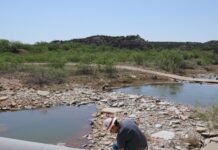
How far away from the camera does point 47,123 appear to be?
13469 mm

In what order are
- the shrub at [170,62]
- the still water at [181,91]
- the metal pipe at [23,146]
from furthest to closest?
the shrub at [170,62] → the still water at [181,91] → the metal pipe at [23,146]

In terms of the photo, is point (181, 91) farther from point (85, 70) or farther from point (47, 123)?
point (47, 123)

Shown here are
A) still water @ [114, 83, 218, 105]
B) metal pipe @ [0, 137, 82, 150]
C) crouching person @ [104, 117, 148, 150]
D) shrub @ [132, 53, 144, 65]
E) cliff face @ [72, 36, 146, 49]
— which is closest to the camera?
metal pipe @ [0, 137, 82, 150]

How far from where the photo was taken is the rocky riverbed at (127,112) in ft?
31.4

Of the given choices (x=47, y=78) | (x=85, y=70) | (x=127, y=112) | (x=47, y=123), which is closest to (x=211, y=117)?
(x=127, y=112)

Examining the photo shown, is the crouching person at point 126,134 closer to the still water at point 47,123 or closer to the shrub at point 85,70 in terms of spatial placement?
the still water at point 47,123

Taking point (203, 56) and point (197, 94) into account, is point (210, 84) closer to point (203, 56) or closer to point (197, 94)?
point (197, 94)

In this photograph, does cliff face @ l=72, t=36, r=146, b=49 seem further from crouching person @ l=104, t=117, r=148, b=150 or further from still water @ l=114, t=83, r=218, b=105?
crouching person @ l=104, t=117, r=148, b=150

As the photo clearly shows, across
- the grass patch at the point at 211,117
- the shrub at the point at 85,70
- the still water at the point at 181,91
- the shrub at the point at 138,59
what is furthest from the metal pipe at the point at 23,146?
Answer: the shrub at the point at 138,59

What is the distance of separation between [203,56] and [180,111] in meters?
30.2

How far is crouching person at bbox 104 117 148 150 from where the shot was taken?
5409 mm

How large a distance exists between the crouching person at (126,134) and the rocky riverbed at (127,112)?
144 inches

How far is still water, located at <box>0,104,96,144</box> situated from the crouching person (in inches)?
234

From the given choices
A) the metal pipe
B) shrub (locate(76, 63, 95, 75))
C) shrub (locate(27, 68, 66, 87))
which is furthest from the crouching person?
shrub (locate(76, 63, 95, 75))
